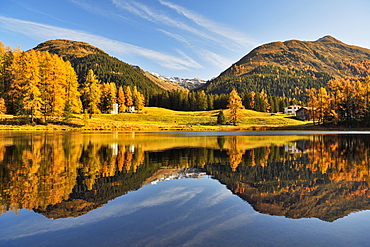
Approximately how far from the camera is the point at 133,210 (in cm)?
777

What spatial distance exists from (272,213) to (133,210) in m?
4.29

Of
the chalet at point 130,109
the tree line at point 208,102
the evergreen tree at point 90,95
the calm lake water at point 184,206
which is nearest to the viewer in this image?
the calm lake water at point 184,206

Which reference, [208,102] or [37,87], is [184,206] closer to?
[37,87]

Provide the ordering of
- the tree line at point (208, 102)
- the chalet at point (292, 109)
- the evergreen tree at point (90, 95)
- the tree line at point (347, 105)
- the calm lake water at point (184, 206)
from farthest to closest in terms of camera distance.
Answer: the tree line at point (208, 102) → the chalet at point (292, 109) → the tree line at point (347, 105) → the evergreen tree at point (90, 95) → the calm lake water at point (184, 206)

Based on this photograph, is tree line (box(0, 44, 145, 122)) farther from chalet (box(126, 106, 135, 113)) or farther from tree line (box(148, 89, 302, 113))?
tree line (box(148, 89, 302, 113))

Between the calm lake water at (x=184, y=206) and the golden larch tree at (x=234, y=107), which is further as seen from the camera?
the golden larch tree at (x=234, y=107)

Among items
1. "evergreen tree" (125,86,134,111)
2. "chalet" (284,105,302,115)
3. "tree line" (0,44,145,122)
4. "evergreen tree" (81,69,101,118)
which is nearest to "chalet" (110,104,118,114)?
"evergreen tree" (125,86,134,111)

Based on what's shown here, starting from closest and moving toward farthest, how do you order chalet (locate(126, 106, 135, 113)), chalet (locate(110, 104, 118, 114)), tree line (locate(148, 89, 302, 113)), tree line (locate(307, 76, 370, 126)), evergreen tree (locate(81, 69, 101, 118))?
evergreen tree (locate(81, 69, 101, 118)) < tree line (locate(307, 76, 370, 126)) < chalet (locate(110, 104, 118, 114)) < chalet (locate(126, 106, 135, 113)) < tree line (locate(148, 89, 302, 113))

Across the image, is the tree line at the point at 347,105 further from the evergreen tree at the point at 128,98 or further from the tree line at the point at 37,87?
the evergreen tree at the point at 128,98

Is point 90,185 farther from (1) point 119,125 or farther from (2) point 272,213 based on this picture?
(1) point 119,125

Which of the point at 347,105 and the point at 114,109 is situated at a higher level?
the point at 347,105

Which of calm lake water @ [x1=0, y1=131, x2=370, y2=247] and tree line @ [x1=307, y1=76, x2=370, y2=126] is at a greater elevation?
A: tree line @ [x1=307, y1=76, x2=370, y2=126]

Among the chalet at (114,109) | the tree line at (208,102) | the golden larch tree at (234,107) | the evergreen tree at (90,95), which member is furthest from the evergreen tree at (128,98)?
the golden larch tree at (234,107)

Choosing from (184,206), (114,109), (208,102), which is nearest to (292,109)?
(208,102)
